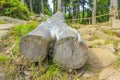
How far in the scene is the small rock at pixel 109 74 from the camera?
13.1ft

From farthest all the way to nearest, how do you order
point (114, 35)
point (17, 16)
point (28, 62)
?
1. point (17, 16)
2. point (114, 35)
3. point (28, 62)

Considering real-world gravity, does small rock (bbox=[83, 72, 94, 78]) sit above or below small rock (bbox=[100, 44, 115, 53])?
below

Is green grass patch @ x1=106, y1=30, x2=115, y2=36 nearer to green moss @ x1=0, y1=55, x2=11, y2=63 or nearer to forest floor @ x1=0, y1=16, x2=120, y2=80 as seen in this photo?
forest floor @ x1=0, y1=16, x2=120, y2=80

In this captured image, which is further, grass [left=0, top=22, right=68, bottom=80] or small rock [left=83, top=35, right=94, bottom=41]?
small rock [left=83, top=35, right=94, bottom=41]

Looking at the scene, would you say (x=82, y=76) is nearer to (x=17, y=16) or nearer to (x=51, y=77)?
(x=51, y=77)

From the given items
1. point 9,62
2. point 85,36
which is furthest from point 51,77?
point 85,36

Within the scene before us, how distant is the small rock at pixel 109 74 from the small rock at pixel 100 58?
256mm

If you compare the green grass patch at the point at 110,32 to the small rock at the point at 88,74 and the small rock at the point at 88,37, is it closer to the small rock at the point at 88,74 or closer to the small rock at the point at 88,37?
the small rock at the point at 88,37

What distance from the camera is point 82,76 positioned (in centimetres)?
422

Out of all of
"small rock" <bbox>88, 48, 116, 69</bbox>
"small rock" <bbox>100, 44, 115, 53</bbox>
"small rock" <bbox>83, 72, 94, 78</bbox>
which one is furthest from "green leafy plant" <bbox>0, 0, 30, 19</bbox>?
"small rock" <bbox>83, 72, 94, 78</bbox>

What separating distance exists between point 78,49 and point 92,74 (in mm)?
543

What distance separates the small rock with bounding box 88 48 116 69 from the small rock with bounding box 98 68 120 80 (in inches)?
10.1

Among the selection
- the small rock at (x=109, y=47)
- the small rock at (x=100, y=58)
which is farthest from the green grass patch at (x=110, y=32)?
the small rock at (x=100, y=58)

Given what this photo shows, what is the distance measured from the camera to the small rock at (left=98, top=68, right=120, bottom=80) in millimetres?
4004
